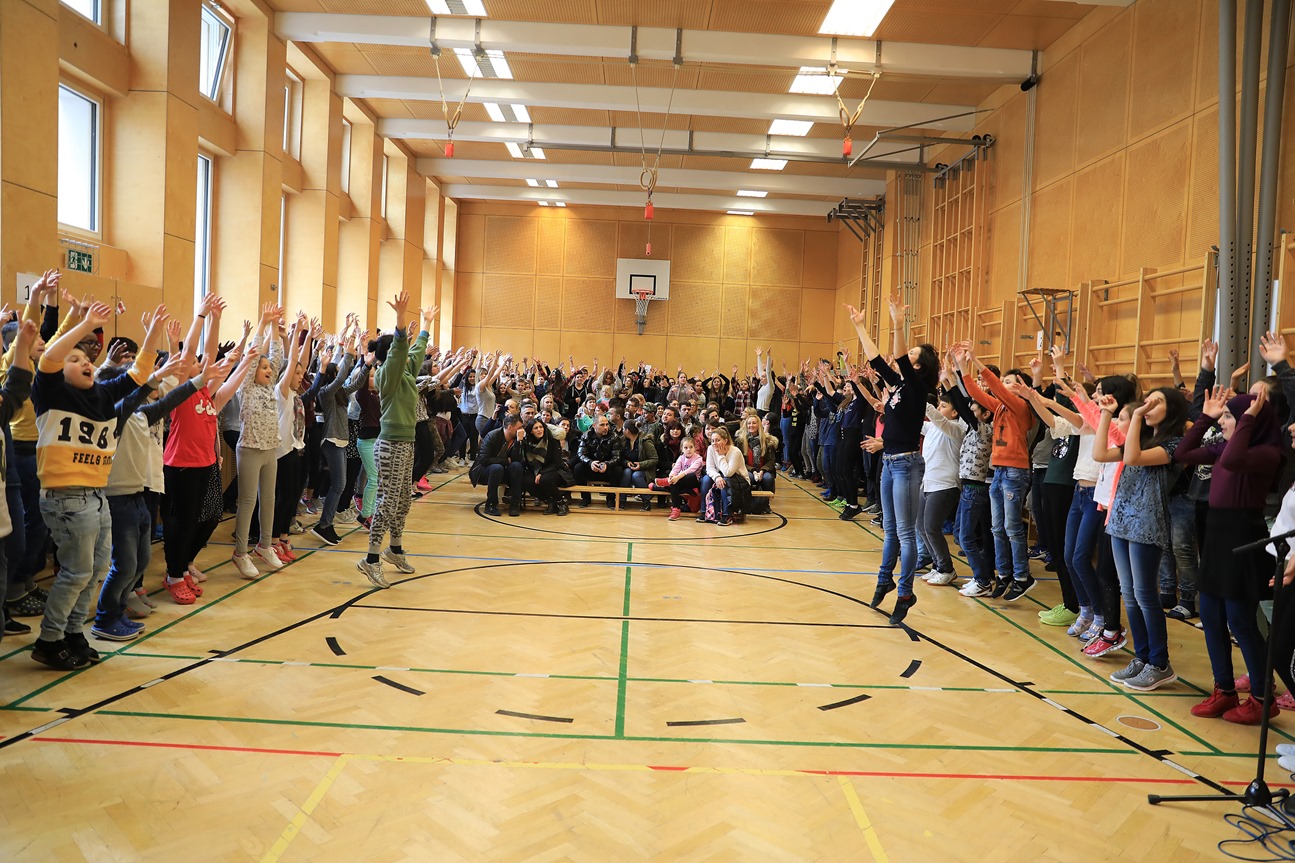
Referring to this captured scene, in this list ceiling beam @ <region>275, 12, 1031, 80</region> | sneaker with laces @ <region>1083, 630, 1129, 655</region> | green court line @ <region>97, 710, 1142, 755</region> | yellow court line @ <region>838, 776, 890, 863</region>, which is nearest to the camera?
yellow court line @ <region>838, 776, 890, 863</region>

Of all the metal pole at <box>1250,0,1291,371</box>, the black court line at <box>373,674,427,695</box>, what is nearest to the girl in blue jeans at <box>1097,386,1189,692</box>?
the metal pole at <box>1250,0,1291,371</box>

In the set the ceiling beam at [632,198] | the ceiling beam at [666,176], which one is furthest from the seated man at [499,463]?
the ceiling beam at [632,198]

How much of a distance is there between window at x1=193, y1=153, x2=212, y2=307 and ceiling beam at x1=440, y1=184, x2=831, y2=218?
1153cm

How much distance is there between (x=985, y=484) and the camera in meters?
7.29

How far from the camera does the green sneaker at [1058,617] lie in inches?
253

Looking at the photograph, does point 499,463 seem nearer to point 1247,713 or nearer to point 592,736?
point 592,736

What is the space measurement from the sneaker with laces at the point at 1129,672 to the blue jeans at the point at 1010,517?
71.3 inches

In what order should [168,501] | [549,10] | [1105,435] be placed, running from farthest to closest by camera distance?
[549,10] < [168,501] < [1105,435]

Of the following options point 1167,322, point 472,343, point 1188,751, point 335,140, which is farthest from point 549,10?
point 472,343

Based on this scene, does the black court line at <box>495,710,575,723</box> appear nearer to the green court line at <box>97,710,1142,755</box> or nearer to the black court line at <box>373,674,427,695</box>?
the green court line at <box>97,710,1142,755</box>

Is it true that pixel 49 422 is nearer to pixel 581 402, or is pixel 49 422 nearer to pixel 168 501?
pixel 168 501

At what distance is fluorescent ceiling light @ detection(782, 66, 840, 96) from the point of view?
534 inches

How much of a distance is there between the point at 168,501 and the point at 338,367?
8.00 ft

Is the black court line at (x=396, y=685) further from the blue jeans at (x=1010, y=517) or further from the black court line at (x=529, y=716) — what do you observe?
the blue jeans at (x=1010, y=517)
